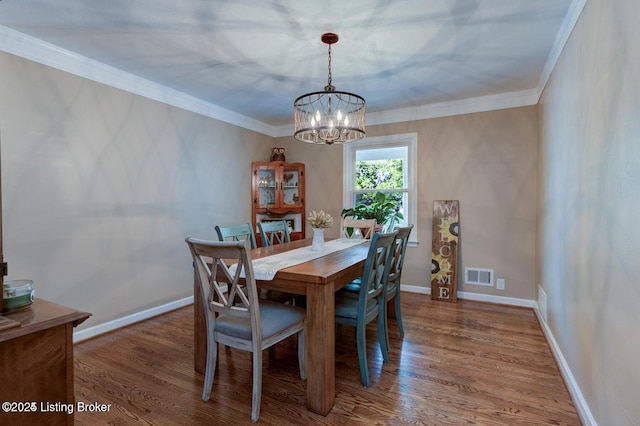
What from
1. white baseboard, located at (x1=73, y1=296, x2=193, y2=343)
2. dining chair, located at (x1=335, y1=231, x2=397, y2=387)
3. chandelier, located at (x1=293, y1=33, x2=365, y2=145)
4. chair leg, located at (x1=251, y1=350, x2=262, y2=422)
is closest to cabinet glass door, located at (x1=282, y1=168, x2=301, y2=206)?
white baseboard, located at (x1=73, y1=296, x2=193, y2=343)

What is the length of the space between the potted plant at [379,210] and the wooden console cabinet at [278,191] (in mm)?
867

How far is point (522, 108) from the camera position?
12.5 ft

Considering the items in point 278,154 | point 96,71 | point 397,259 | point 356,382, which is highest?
point 96,71

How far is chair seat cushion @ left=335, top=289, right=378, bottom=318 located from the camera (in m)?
2.32

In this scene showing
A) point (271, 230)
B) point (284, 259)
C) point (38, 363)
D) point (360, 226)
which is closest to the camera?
point (38, 363)

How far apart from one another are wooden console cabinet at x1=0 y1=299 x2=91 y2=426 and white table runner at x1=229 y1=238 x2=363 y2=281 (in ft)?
3.20

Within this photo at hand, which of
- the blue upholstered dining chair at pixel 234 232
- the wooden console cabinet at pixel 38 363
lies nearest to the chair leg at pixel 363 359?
the blue upholstered dining chair at pixel 234 232

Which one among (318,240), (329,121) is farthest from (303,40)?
(318,240)

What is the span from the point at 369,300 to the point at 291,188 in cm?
303

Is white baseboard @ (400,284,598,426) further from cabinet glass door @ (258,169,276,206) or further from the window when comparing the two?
cabinet glass door @ (258,169,276,206)

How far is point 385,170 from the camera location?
15.3 ft

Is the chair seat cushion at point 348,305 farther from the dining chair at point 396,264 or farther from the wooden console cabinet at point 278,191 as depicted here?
the wooden console cabinet at point 278,191

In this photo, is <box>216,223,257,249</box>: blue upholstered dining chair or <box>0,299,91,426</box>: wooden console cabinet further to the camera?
<box>216,223,257,249</box>: blue upholstered dining chair

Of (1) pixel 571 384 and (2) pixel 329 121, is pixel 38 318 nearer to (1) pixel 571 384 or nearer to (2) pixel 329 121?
(2) pixel 329 121
